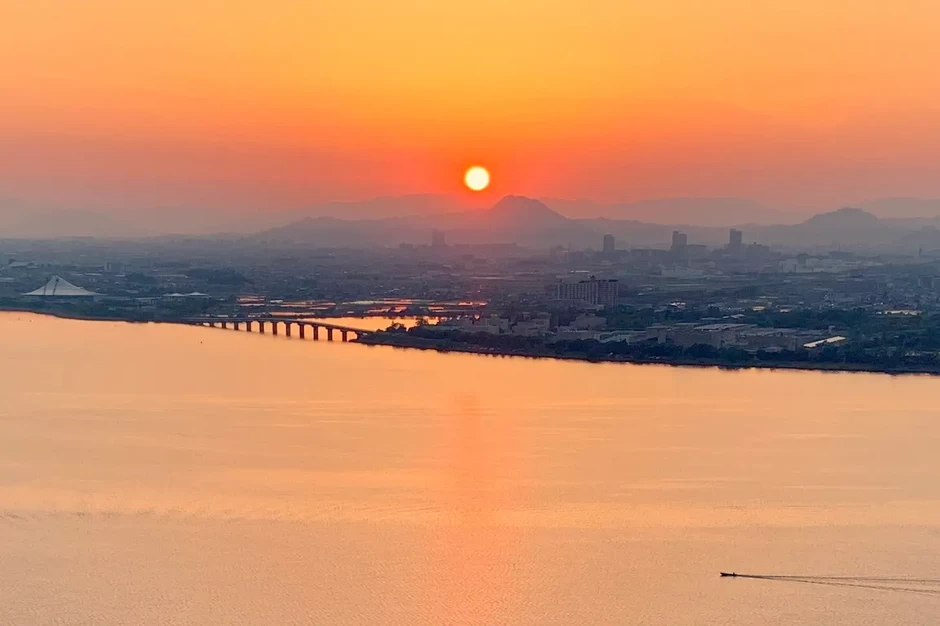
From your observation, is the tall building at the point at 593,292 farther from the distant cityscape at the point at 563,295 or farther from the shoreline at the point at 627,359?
the shoreline at the point at 627,359

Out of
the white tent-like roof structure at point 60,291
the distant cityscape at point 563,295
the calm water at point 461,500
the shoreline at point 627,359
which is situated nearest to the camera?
the calm water at point 461,500

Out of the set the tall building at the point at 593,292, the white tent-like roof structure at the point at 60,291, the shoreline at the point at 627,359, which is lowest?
the shoreline at the point at 627,359

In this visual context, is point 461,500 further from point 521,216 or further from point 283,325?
point 521,216

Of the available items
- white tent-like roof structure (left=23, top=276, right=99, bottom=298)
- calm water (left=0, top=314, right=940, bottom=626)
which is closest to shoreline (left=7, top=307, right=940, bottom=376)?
calm water (left=0, top=314, right=940, bottom=626)

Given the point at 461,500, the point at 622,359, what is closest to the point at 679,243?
the point at 622,359

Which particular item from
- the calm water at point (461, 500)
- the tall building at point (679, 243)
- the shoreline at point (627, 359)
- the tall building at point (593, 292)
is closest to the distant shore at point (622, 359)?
the shoreline at point (627, 359)
